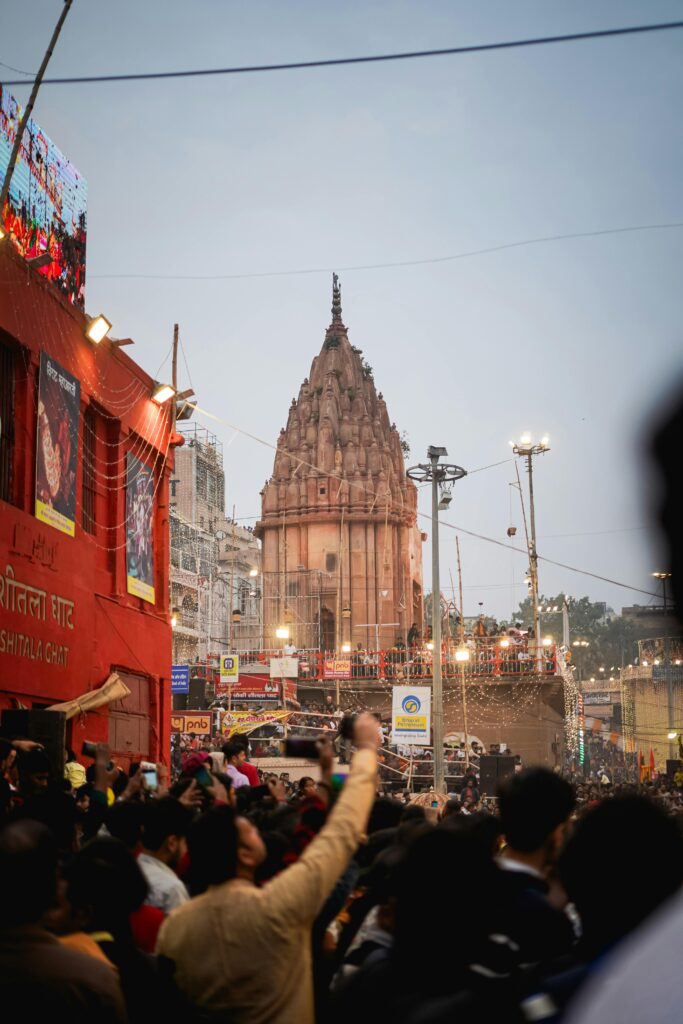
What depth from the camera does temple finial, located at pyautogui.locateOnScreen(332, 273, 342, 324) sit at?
65.5 meters

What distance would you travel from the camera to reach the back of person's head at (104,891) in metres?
4.37

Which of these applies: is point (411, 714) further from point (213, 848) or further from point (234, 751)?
point (213, 848)

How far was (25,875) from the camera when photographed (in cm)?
363

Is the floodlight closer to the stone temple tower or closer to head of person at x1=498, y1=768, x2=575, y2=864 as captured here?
head of person at x1=498, y1=768, x2=575, y2=864

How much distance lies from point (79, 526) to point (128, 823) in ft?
52.8

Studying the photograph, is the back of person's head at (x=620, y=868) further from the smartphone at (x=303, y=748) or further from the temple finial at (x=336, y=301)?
the temple finial at (x=336, y=301)

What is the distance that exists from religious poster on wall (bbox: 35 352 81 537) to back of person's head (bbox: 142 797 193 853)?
13957 millimetres

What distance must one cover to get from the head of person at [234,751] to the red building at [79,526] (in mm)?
6243

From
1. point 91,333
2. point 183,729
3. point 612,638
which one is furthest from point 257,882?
point 612,638

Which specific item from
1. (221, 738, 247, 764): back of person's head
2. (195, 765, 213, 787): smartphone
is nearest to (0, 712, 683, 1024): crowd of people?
(195, 765, 213, 787): smartphone

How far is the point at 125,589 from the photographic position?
78.5 feet

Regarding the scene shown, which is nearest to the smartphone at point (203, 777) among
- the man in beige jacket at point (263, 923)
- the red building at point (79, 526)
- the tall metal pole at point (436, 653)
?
the man in beige jacket at point (263, 923)

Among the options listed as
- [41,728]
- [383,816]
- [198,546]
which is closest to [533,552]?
[41,728]

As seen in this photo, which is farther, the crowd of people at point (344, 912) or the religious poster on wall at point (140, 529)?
the religious poster on wall at point (140, 529)
